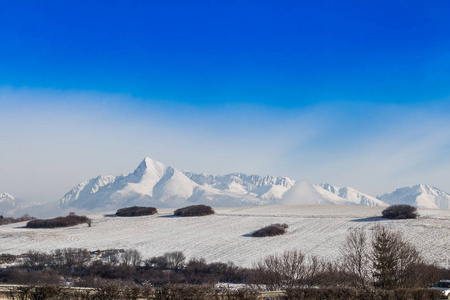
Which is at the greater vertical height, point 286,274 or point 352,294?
point 352,294

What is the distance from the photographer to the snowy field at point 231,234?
152ft

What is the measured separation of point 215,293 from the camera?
1909 centimetres

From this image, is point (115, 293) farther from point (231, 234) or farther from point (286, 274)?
point (231, 234)

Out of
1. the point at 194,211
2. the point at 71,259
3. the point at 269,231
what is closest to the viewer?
the point at 71,259

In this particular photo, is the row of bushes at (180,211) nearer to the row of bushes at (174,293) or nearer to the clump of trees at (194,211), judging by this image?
the clump of trees at (194,211)

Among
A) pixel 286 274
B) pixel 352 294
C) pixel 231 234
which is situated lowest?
pixel 286 274

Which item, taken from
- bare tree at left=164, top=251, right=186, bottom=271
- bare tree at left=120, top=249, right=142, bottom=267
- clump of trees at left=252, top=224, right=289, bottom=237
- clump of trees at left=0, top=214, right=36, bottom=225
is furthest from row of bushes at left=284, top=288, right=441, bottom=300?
clump of trees at left=0, top=214, right=36, bottom=225

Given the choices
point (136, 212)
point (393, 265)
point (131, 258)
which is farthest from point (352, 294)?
point (136, 212)

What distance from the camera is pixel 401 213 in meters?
63.6

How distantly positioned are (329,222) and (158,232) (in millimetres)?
26579

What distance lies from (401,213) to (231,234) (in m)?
27.6

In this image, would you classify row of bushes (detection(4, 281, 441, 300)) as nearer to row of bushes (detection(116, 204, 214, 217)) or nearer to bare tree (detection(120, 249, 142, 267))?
bare tree (detection(120, 249, 142, 267))

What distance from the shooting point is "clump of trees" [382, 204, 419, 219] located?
207 ft

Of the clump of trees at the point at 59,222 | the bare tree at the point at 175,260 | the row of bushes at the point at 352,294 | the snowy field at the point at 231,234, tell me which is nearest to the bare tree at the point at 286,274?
the row of bushes at the point at 352,294
